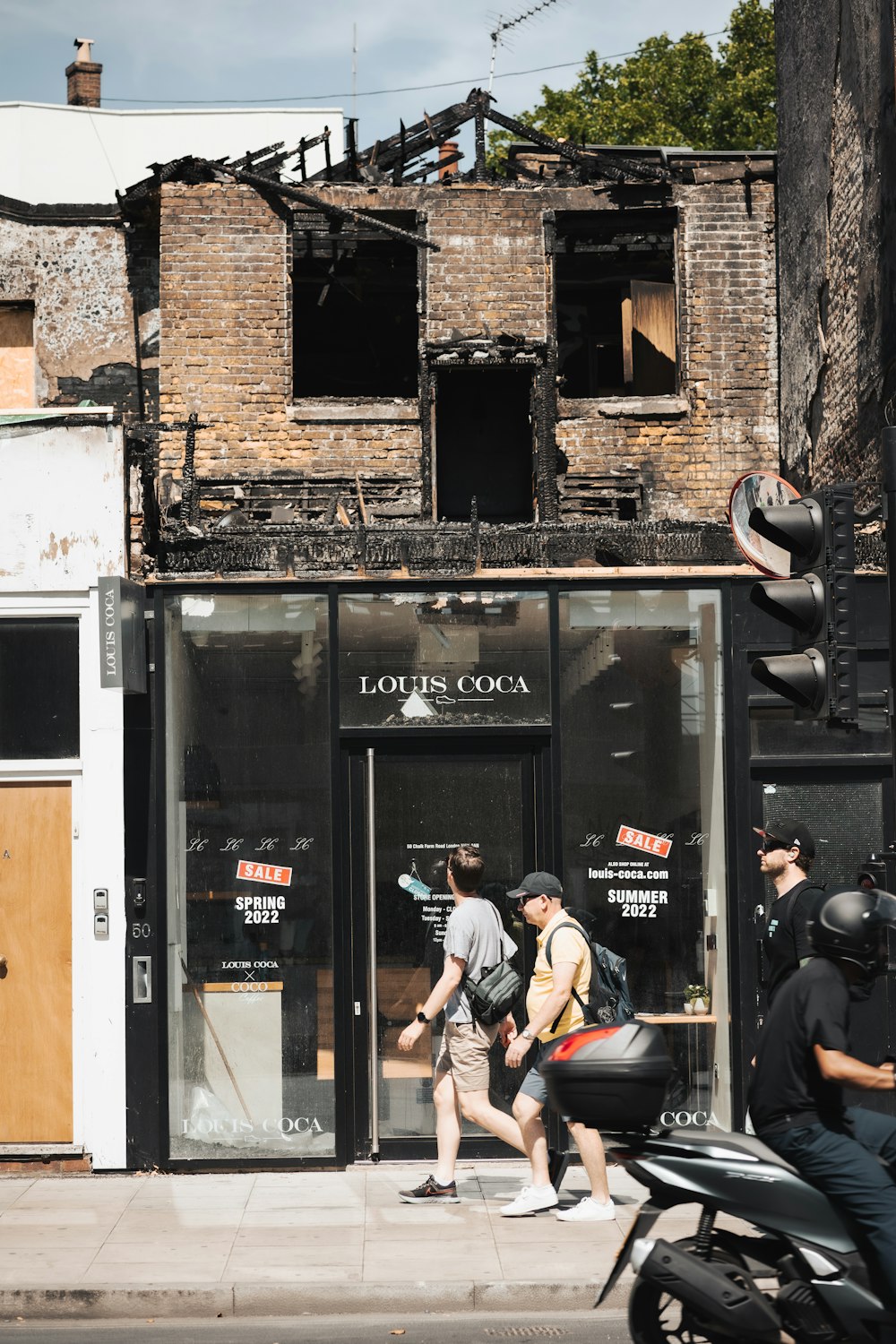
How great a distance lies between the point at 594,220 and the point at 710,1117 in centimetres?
967

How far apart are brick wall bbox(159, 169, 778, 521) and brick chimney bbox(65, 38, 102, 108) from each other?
16.7 m

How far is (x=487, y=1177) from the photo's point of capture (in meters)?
9.41

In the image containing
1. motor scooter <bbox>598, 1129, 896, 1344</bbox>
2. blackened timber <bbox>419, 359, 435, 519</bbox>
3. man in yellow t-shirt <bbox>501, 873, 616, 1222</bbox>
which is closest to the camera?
motor scooter <bbox>598, 1129, 896, 1344</bbox>

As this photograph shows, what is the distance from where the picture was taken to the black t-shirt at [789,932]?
714 centimetres

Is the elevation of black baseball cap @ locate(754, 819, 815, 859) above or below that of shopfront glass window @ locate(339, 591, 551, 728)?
below

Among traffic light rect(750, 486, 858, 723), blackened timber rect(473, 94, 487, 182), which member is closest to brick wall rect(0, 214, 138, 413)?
blackened timber rect(473, 94, 487, 182)

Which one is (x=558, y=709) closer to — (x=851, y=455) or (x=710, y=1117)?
(x=710, y=1117)

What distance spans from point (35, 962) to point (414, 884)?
8.07 feet

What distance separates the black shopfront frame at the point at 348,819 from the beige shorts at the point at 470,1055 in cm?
135

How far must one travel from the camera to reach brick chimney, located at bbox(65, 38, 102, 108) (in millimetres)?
30344

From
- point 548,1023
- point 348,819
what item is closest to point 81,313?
point 348,819

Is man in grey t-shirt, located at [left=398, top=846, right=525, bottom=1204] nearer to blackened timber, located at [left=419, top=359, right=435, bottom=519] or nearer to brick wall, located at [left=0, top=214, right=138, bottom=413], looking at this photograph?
blackened timber, located at [left=419, top=359, right=435, bottom=519]

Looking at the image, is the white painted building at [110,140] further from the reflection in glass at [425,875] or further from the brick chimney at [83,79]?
the reflection in glass at [425,875]

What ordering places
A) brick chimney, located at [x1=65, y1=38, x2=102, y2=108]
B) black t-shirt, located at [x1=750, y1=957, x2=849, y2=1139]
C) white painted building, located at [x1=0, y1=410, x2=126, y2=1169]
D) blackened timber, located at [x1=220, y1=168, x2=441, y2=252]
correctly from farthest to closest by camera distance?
brick chimney, located at [x1=65, y1=38, x2=102, y2=108] → blackened timber, located at [x1=220, y1=168, x2=441, y2=252] → white painted building, located at [x1=0, y1=410, x2=126, y2=1169] → black t-shirt, located at [x1=750, y1=957, x2=849, y2=1139]
